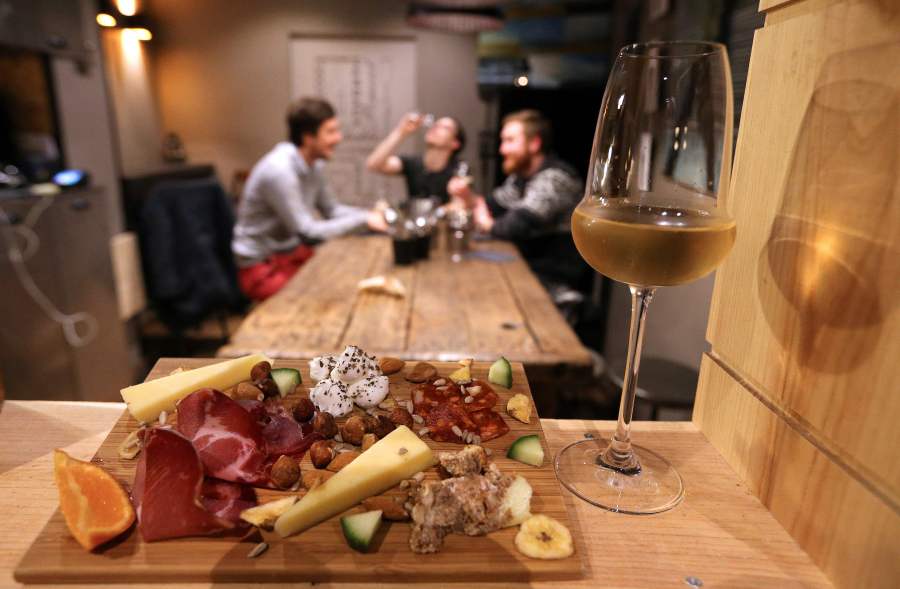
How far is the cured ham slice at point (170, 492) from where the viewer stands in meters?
0.50

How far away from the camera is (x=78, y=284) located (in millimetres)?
3252

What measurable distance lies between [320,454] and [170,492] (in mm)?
138

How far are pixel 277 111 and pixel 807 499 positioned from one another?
19.4ft

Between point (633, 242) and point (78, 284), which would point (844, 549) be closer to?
point (633, 242)

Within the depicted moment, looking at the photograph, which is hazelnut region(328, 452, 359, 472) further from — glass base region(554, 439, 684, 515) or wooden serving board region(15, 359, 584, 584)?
glass base region(554, 439, 684, 515)

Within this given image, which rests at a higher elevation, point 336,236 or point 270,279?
point 336,236

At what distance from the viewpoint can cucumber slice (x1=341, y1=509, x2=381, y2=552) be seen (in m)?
0.49

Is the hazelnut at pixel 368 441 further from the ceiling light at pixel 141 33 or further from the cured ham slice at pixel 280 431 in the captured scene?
the ceiling light at pixel 141 33

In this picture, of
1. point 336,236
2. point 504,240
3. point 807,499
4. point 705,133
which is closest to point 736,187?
point 705,133

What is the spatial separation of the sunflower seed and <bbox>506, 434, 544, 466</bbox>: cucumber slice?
0.25 metres

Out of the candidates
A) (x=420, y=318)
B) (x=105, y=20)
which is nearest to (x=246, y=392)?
(x=420, y=318)

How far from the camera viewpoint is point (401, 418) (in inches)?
25.7

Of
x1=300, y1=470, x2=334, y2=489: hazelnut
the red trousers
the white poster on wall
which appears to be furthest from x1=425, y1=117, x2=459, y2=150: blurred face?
x1=300, y1=470, x2=334, y2=489: hazelnut

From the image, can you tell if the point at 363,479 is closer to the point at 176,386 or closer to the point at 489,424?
the point at 489,424
